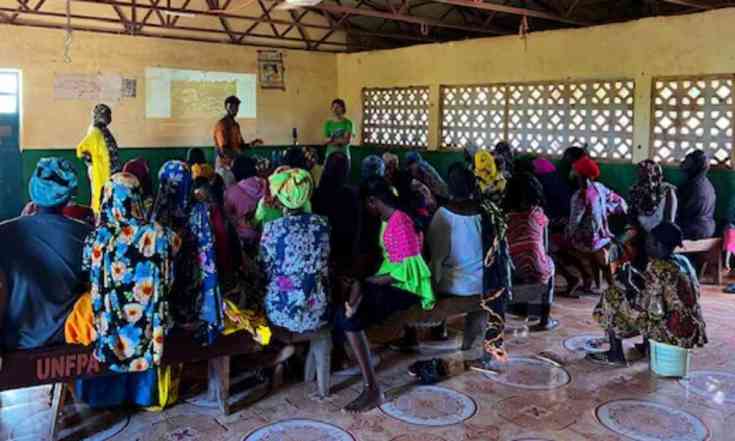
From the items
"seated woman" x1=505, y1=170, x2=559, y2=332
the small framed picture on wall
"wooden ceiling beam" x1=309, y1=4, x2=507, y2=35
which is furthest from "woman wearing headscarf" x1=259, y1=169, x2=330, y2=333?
the small framed picture on wall

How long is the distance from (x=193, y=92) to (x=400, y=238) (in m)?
6.64

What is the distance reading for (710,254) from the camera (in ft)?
19.8

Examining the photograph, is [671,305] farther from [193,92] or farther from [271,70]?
[271,70]

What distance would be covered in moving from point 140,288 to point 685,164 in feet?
16.4

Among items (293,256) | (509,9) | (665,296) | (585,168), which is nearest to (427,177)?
(585,168)

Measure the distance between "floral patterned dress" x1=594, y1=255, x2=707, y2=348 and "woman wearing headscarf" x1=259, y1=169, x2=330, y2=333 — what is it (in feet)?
5.85

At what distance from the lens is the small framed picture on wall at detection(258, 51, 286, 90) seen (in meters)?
9.72

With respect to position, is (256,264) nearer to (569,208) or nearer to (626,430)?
(626,430)

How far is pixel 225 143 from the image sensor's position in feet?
24.2

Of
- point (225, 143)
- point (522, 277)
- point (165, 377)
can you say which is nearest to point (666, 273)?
point (522, 277)

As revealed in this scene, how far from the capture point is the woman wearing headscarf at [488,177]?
3.97 m

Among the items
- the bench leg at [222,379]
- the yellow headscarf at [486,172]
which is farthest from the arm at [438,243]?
the bench leg at [222,379]

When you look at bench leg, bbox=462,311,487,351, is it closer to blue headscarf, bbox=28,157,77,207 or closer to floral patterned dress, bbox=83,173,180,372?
floral patterned dress, bbox=83,173,180,372

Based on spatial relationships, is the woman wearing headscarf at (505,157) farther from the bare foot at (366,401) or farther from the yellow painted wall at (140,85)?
the yellow painted wall at (140,85)
